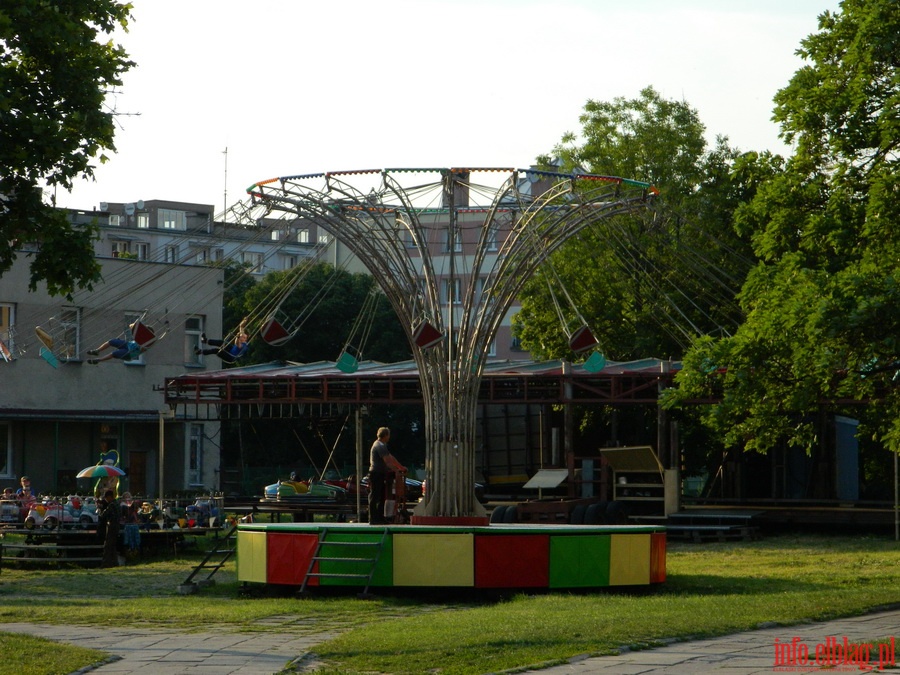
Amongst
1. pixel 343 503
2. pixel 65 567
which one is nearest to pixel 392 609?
pixel 65 567

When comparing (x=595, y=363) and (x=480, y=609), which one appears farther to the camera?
(x=595, y=363)

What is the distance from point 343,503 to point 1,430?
43.7ft

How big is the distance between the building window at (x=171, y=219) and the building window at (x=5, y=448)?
48810mm

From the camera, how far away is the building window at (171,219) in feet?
293

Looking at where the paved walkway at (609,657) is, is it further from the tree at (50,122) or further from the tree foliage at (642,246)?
the tree foliage at (642,246)

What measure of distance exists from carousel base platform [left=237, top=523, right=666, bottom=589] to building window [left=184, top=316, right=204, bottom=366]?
2945 centimetres

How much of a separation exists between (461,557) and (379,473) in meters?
2.23

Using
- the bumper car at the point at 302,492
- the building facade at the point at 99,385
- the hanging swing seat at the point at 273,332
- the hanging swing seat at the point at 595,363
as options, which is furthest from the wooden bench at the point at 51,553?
the building facade at the point at 99,385

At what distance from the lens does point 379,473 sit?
1867 centimetres

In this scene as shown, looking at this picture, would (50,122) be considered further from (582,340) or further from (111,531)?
(111,531)

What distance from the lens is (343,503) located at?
3331cm

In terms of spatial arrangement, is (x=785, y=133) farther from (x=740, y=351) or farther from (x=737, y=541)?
(x=737, y=541)

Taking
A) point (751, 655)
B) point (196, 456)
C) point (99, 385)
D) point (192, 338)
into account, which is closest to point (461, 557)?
point (751, 655)

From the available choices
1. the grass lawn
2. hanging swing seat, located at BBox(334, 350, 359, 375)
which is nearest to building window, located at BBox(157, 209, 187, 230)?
hanging swing seat, located at BBox(334, 350, 359, 375)
